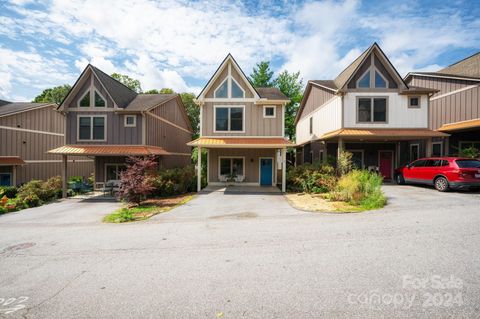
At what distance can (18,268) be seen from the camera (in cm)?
491

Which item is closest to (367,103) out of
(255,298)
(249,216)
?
(249,216)

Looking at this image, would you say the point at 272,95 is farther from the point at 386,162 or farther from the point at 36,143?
the point at 36,143

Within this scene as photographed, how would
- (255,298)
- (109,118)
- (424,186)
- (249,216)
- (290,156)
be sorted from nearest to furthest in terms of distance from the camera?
1. (255,298)
2. (249,216)
3. (424,186)
4. (109,118)
5. (290,156)

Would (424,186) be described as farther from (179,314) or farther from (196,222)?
(179,314)

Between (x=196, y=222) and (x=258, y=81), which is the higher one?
(x=258, y=81)

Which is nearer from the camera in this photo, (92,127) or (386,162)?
(92,127)

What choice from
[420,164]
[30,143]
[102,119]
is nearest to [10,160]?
[30,143]

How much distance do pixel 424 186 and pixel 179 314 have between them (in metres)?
16.1

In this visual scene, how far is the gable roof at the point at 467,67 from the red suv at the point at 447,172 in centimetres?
1048

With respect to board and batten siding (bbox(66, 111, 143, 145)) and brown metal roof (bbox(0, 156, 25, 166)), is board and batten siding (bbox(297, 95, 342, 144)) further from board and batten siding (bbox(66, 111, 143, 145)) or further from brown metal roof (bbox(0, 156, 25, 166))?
brown metal roof (bbox(0, 156, 25, 166))

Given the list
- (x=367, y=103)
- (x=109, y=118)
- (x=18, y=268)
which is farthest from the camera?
(x=109, y=118)

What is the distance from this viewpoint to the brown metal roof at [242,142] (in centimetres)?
1465

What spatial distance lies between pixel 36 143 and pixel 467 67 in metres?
39.6

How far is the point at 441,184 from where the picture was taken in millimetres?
11469
